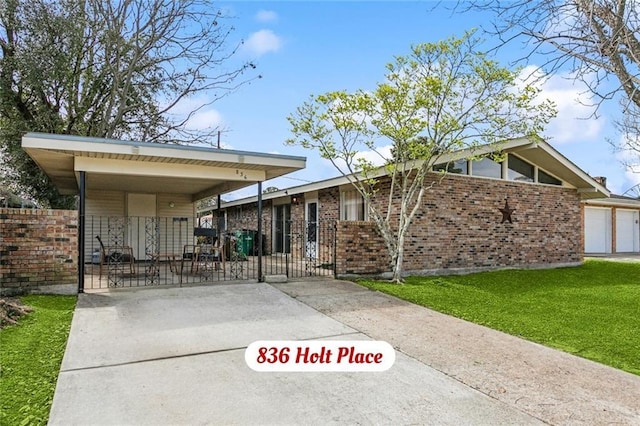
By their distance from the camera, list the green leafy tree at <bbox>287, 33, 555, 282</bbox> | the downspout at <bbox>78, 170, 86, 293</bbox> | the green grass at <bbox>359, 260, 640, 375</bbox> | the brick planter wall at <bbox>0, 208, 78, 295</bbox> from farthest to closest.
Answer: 1. the green leafy tree at <bbox>287, 33, 555, 282</bbox>
2. the downspout at <bbox>78, 170, 86, 293</bbox>
3. the brick planter wall at <bbox>0, 208, 78, 295</bbox>
4. the green grass at <bbox>359, 260, 640, 375</bbox>

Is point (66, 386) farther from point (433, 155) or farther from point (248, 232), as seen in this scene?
point (248, 232)

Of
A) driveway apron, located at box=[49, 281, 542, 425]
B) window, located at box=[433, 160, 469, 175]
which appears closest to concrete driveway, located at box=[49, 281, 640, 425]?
driveway apron, located at box=[49, 281, 542, 425]

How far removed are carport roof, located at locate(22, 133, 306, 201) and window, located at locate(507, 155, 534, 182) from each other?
7395 mm

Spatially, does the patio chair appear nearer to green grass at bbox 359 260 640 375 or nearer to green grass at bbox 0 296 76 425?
green grass at bbox 0 296 76 425

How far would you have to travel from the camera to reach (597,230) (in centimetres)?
2047

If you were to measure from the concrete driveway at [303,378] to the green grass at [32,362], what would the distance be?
12 centimetres

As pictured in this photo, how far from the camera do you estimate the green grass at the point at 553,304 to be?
5215 millimetres

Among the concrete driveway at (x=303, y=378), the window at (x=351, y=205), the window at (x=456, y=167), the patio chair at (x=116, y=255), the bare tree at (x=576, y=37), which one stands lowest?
the concrete driveway at (x=303, y=378)

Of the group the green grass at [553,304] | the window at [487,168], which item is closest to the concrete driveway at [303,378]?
the green grass at [553,304]

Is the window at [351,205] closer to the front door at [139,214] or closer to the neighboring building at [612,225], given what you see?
the front door at [139,214]

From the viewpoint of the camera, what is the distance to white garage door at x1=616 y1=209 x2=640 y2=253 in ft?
69.8

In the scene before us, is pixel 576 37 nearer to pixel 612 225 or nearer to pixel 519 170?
pixel 519 170

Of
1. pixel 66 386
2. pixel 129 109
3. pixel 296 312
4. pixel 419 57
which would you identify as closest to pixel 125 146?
pixel 296 312

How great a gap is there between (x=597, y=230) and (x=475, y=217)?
12.7 m
